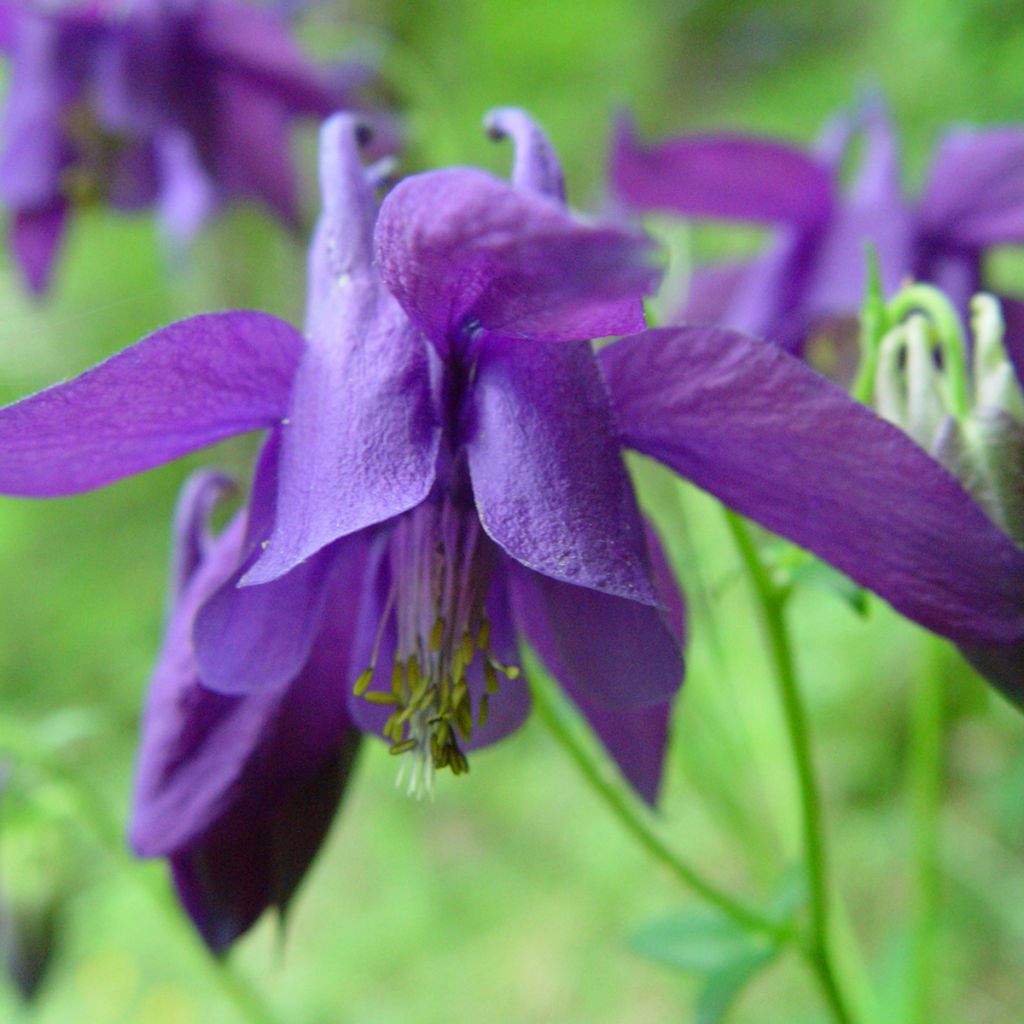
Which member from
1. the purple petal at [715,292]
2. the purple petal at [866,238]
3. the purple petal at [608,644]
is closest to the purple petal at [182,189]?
the purple petal at [715,292]

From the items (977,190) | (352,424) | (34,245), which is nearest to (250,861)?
(352,424)

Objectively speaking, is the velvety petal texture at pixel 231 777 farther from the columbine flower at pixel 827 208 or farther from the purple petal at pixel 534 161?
the columbine flower at pixel 827 208

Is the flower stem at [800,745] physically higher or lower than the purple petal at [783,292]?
lower

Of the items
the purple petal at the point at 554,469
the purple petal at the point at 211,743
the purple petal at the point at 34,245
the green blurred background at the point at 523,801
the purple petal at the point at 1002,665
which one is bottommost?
the green blurred background at the point at 523,801

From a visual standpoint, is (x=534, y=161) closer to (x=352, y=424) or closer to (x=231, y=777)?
(x=352, y=424)

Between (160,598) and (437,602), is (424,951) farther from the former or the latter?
(437,602)

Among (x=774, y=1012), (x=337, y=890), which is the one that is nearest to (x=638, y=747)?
(x=774, y=1012)
